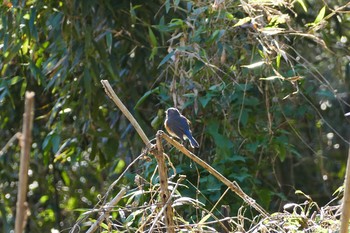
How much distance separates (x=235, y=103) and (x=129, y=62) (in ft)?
3.60

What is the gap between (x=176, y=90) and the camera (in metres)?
4.18

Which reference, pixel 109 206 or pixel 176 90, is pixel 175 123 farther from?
pixel 109 206

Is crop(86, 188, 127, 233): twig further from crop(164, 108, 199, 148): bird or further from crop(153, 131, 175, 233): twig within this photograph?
crop(164, 108, 199, 148): bird

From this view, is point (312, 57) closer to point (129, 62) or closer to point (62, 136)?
point (129, 62)

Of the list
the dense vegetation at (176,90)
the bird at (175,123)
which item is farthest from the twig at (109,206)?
the bird at (175,123)

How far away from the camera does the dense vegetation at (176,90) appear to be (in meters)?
4.08

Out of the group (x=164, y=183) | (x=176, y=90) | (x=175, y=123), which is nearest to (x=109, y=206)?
(x=164, y=183)

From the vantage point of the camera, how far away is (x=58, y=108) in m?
5.13

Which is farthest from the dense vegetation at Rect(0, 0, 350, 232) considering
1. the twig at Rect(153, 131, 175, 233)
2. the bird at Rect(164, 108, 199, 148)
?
the twig at Rect(153, 131, 175, 233)

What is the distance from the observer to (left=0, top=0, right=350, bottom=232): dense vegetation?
13.4 ft

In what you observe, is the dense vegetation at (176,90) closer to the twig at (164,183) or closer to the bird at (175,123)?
the bird at (175,123)

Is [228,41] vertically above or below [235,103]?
above

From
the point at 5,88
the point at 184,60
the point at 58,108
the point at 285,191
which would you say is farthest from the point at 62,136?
the point at 285,191

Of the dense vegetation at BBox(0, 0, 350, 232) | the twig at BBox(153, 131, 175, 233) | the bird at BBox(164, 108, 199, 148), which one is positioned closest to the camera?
the twig at BBox(153, 131, 175, 233)
